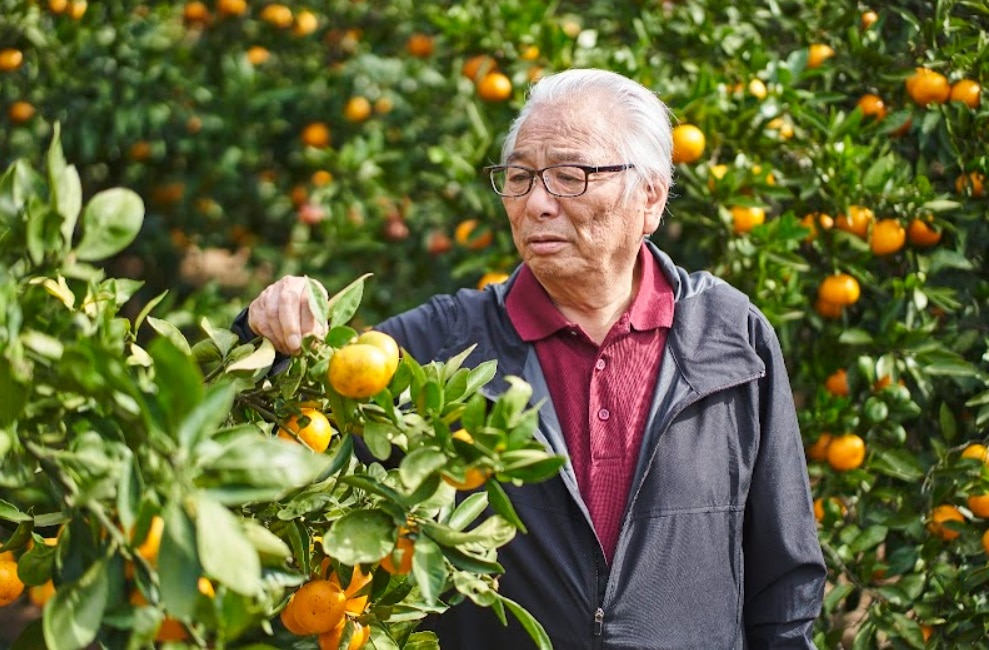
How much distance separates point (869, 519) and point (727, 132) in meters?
0.80

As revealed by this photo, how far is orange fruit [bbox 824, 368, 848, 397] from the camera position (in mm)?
2186

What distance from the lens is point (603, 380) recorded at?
5.38ft

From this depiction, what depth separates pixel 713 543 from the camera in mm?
1607

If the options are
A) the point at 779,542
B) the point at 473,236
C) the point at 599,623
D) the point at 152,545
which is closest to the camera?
the point at 152,545

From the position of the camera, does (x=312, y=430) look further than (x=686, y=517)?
No

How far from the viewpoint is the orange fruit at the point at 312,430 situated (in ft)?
4.10

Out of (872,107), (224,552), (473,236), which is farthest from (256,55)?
(224,552)

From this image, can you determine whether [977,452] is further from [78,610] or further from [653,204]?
[78,610]

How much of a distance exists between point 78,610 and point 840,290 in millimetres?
1629

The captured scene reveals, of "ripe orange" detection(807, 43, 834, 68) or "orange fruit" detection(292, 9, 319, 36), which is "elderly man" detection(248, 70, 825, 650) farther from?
"orange fruit" detection(292, 9, 319, 36)

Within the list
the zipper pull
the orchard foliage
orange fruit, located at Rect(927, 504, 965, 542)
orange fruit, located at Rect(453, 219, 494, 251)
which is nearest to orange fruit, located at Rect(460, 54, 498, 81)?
the orchard foliage

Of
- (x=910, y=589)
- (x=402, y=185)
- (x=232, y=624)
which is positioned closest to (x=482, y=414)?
(x=232, y=624)

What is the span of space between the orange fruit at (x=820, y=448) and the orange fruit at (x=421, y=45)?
183cm

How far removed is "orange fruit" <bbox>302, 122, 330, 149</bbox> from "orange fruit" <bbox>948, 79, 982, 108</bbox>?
1.82 metres
